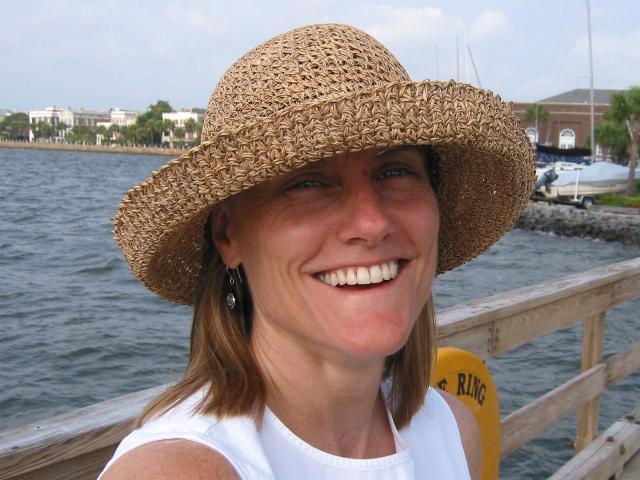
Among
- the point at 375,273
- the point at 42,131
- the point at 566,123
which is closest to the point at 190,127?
the point at 42,131

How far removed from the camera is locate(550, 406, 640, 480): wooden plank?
3.79m

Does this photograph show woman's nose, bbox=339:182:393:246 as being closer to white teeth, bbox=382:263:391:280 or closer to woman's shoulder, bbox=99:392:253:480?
white teeth, bbox=382:263:391:280

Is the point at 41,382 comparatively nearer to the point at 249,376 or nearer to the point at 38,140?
the point at 249,376

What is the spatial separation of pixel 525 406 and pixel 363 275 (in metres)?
2.23

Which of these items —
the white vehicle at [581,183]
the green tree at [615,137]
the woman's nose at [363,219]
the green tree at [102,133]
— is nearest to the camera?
the woman's nose at [363,219]

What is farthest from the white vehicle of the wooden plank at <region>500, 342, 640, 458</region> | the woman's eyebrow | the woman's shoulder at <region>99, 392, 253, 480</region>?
the woman's shoulder at <region>99, 392, 253, 480</region>

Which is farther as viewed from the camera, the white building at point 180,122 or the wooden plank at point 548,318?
the white building at point 180,122

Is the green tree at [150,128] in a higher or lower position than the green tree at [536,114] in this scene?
higher

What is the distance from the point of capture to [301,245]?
1387mm

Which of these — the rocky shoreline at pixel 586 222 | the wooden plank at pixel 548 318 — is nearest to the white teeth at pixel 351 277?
the wooden plank at pixel 548 318

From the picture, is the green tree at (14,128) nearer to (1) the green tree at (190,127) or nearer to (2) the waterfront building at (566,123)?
(1) the green tree at (190,127)

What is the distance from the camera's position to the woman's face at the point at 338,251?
1.38 m

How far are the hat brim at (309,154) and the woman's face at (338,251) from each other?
0.09 meters

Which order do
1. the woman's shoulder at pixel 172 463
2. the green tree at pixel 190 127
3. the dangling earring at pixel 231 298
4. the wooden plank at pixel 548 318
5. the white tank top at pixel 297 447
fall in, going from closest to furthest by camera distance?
the woman's shoulder at pixel 172 463 < the white tank top at pixel 297 447 < the dangling earring at pixel 231 298 < the wooden plank at pixel 548 318 < the green tree at pixel 190 127
